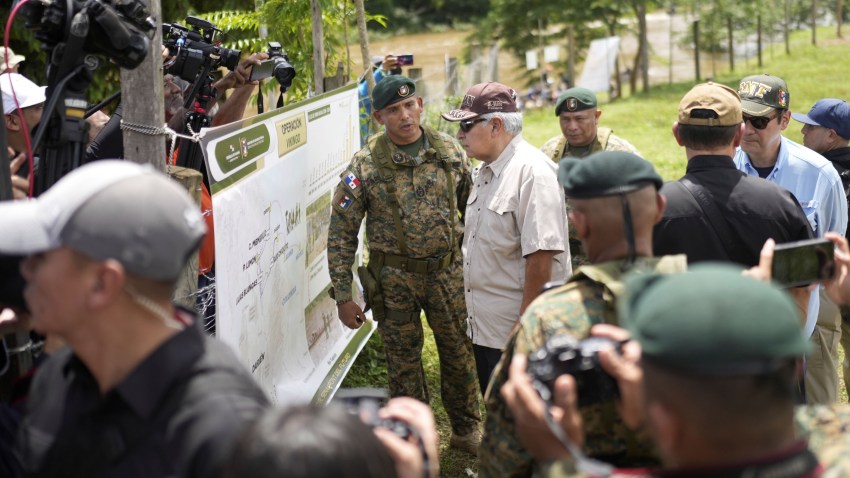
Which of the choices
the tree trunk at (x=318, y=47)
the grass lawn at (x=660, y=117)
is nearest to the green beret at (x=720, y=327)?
the grass lawn at (x=660, y=117)

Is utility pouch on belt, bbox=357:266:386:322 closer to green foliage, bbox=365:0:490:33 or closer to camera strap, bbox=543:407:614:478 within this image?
camera strap, bbox=543:407:614:478

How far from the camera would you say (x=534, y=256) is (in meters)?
4.48

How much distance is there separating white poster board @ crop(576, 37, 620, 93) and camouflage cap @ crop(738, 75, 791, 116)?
73.3 feet

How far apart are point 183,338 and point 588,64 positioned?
2679 cm

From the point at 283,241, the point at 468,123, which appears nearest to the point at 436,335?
the point at 283,241

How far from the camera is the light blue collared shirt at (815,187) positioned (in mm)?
4566

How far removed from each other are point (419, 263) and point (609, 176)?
295 cm

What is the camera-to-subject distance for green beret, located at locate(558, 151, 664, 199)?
8.13ft

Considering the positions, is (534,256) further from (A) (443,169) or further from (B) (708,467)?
(B) (708,467)

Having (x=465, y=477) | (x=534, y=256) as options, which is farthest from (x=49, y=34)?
(x=465, y=477)

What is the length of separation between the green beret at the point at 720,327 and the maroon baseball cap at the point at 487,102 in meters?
3.23

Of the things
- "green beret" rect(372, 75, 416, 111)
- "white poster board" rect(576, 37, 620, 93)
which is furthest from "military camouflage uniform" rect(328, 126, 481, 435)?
"white poster board" rect(576, 37, 620, 93)

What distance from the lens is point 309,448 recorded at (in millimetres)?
1518

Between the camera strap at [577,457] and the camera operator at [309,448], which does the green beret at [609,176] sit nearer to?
the camera strap at [577,457]
